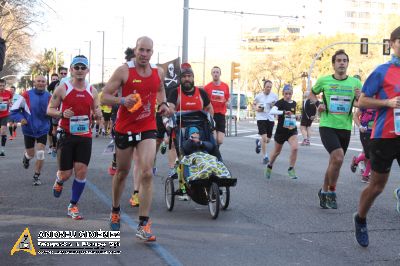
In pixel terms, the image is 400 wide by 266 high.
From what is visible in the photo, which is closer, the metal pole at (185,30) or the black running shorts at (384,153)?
the black running shorts at (384,153)

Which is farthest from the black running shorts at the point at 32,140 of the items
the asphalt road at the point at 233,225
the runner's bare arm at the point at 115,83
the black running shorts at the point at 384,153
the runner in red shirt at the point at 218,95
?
the black running shorts at the point at 384,153

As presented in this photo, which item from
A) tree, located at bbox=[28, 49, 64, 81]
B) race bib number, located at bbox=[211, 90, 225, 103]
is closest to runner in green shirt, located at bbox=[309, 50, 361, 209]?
race bib number, located at bbox=[211, 90, 225, 103]

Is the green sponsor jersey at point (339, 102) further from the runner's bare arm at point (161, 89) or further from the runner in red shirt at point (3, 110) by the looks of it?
the runner in red shirt at point (3, 110)

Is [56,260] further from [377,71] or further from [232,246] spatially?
[377,71]

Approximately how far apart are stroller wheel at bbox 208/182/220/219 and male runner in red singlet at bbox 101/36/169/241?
1.23 metres

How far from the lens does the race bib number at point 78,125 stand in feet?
25.6

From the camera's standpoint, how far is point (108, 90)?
639 cm

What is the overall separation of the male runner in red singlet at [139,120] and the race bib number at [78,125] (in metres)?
1.45

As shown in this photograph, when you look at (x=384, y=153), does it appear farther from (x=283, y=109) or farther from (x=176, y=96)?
(x=283, y=109)

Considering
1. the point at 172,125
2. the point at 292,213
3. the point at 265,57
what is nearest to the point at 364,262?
the point at 292,213

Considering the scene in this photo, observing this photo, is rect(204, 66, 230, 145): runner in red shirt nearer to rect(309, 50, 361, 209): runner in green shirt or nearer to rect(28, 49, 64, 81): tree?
rect(309, 50, 361, 209): runner in green shirt

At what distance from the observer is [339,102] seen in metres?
8.34

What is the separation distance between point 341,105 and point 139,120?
314cm

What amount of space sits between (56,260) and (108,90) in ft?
5.90
